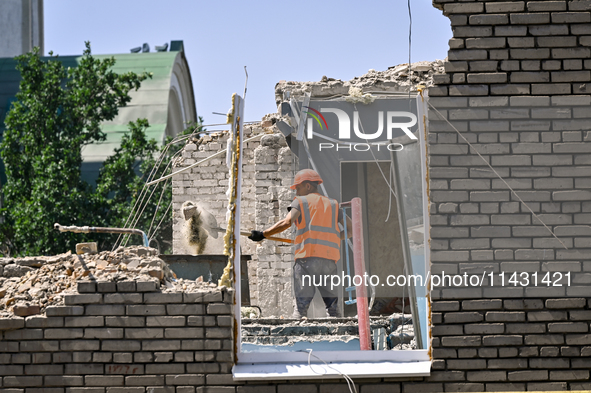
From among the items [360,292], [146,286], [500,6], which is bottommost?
[360,292]

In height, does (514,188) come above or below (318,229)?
above

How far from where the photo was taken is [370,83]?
8.45 meters

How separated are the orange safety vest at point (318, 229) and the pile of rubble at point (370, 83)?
9.80ft

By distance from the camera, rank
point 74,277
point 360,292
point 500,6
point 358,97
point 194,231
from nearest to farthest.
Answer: point 500,6 → point 74,277 → point 360,292 → point 194,231 → point 358,97

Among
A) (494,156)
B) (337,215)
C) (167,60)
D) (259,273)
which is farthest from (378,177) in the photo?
(167,60)

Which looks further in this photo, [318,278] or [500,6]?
[318,278]

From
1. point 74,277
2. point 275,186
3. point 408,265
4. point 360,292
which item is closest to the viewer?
point 74,277

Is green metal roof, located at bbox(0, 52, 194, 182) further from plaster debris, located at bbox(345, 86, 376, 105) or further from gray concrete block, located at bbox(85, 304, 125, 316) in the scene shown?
gray concrete block, located at bbox(85, 304, 125, 316)

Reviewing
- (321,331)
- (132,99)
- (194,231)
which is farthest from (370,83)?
(132,99)

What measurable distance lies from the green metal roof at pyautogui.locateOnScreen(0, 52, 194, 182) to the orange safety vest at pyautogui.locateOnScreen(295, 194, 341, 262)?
11885 millimetres

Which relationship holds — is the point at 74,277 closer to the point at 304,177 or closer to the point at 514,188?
the point at 304,177

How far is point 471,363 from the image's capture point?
13.3ft

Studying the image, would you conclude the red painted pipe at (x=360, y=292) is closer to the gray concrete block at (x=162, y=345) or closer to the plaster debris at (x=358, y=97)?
the gray concrete block at (x=162, y=345)

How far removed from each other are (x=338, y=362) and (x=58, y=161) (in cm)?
1055
